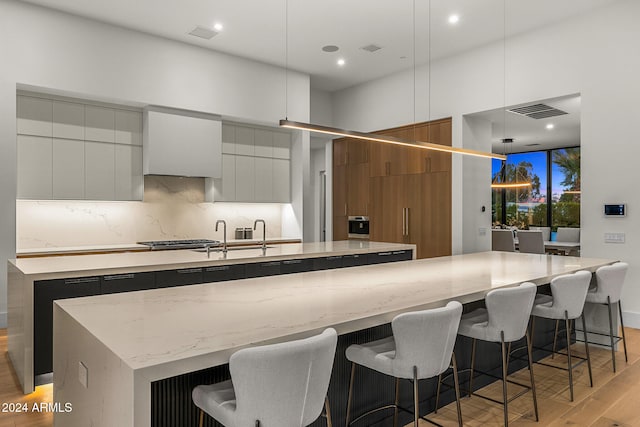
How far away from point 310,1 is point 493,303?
3.77 m

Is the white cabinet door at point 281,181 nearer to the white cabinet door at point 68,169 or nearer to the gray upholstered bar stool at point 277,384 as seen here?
the white cabinet door at point 68,169

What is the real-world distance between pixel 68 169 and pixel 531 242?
6738 mm

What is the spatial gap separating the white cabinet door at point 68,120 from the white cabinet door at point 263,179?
7.98 ft

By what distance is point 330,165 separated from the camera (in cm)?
862

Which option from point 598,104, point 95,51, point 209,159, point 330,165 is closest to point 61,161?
point 95,51

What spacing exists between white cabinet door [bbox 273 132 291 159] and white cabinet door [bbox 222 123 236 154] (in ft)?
2.36

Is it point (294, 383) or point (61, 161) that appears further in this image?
point (61, 161)

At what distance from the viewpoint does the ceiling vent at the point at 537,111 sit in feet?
19.7

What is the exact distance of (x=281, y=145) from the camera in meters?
7.14

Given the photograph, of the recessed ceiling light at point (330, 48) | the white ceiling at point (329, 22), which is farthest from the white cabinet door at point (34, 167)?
the recessed ceiling light at point (330, 48)

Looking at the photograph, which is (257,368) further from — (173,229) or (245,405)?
(173,229)

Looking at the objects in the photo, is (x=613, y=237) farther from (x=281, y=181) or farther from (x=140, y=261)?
(x=140, y=261)

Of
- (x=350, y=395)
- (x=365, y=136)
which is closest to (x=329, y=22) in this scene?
(x=365, y=136)

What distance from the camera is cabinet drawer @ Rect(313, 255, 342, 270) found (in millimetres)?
4530
